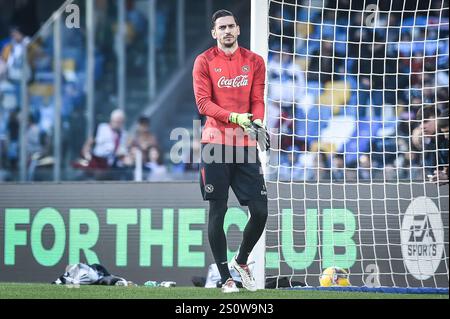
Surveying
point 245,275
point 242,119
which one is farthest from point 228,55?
point 245,275

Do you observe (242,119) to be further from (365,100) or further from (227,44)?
(365,100)

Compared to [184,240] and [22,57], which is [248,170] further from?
[22,57]

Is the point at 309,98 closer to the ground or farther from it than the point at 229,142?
farther from it

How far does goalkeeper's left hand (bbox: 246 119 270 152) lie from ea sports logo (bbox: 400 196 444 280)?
2.32 meters

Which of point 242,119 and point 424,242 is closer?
point 242,119

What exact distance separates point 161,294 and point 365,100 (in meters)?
5.33

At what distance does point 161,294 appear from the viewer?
8367 mm

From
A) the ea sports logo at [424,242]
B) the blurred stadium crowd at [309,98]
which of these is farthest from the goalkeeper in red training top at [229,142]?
the ea sports logo at [424,242]

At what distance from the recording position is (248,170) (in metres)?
8.41

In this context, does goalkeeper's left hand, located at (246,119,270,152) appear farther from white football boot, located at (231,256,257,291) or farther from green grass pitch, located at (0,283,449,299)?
green grass pitch, located at (0,283,449,299)

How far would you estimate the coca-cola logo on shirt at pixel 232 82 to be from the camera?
843cm

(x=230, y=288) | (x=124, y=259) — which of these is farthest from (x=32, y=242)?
(x=230, y=288)

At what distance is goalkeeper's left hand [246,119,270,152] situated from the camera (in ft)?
27.0

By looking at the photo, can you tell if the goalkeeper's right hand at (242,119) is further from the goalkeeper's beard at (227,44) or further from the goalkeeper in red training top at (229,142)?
the goalkeeper's beard at (227,44)
